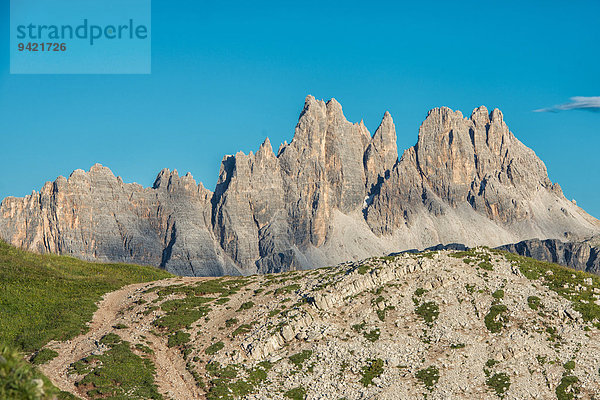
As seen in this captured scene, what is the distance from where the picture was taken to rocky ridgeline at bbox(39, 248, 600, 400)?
5316 centimetres

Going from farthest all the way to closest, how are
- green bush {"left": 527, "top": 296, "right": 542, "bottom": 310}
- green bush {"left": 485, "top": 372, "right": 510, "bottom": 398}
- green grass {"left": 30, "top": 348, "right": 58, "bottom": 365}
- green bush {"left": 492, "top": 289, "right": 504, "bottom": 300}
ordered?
green bush {"left": 492, "top": 289, "right": 504, "bottom": 300}
green bush {"left": 527, "top": 296, "right": 542, "bottom": 310}
green grass {"left": 30, "top": 348, "right": 58, "bottom": 365}
green bush {"left": 485, "top": 372, "right": 510, "bottom": 398}

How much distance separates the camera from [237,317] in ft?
212

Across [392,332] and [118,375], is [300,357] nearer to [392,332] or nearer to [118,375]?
[392,332]

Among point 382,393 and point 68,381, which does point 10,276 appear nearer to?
point 68,381

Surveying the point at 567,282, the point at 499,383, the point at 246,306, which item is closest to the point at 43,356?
the point at 246,306

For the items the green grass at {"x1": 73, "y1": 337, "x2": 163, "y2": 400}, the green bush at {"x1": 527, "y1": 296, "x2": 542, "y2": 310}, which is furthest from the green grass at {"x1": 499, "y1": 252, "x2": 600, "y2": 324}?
the green grass at {"x1": 73, "y1": 337, "x2": 163, "y2": 400}

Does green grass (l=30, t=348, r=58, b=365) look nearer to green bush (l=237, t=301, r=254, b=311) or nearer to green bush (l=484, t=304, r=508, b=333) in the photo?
green bush (l=237, t=301, r=254, b=311)

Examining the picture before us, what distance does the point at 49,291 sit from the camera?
73375 millimetres

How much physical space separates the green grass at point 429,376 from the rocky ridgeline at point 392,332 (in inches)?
4.3

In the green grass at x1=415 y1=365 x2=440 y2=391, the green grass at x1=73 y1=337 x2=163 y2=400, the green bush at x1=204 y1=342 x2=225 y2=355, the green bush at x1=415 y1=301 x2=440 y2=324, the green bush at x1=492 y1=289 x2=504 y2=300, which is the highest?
the green bush at x1=492 y1=289 x2=504 y2=300

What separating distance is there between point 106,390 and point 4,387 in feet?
59.5

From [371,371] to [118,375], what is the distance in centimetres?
1934

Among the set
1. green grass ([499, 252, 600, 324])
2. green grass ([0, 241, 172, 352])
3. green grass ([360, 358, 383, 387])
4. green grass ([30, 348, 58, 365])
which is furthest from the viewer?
green grass ([0, 241, 172, 352])

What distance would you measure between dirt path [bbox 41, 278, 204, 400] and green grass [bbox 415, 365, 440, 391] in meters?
16.7
